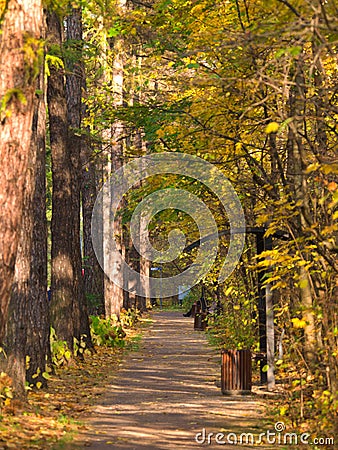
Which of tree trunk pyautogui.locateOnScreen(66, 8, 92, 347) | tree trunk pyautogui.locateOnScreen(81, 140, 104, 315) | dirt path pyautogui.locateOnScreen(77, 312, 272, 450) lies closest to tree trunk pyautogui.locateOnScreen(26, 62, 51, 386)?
dirt path pyautogui.locateOnScreen(77, 312, 272, 450)

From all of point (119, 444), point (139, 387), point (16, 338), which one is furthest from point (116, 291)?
point (119, 444)

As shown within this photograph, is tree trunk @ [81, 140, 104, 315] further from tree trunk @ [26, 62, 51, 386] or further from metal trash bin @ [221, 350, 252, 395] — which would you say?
metal trash bin @ [221, 350, 252, 395]

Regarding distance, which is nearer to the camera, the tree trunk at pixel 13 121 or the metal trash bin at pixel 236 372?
the tree trunk at pixel 13 121

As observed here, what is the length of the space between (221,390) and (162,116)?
17.5 ft

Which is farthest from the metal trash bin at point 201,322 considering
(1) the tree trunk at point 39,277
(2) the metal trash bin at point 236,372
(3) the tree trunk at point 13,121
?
(3) the tree trunk at point 13,121

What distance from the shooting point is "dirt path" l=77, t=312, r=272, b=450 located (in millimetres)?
11402

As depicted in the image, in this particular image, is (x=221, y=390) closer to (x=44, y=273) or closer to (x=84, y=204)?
(x=44, y=273)

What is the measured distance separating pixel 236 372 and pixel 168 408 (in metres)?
2.18

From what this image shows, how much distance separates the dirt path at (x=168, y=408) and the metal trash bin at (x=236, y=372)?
0.88 ft

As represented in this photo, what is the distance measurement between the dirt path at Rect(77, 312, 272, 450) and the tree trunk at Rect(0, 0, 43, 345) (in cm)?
274

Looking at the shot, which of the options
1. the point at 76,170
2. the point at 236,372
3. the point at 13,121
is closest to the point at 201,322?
the point at 76,170

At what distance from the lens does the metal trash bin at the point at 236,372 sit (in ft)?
53.3

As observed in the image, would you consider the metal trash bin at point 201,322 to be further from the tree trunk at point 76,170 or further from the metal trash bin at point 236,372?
the metal trash bin at point 236,372

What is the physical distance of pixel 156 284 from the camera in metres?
81.6
